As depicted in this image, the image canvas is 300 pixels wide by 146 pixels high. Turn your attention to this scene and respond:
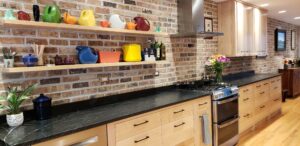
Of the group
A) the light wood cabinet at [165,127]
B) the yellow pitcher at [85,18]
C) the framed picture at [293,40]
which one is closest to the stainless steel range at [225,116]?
the light wood cabinet at [165,127]

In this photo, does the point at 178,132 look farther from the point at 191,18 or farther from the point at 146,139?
the point at 191,18

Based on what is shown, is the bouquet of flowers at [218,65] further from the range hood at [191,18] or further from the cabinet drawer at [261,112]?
the cabinet drawer at [261,112]

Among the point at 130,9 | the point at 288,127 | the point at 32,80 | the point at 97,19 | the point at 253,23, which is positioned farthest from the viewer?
the point at 253,23

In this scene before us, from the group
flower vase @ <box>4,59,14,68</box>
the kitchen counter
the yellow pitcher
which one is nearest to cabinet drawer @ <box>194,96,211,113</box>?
the kitchen counter

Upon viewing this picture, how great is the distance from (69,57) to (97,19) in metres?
0.54

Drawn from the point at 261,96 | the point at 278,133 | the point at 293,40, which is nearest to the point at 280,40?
the point at 293,40

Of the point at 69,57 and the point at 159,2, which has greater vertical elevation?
the point at 159,2

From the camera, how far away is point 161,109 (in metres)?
2.27

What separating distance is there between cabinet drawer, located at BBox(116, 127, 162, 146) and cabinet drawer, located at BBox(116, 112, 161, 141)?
1.4 inches

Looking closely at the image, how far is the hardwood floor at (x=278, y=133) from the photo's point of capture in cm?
343

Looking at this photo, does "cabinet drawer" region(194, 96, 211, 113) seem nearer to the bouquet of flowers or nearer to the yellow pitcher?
the bouquet of flowers

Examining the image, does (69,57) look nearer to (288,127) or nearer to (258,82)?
(258,82)

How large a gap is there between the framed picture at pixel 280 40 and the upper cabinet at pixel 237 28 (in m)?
2.31

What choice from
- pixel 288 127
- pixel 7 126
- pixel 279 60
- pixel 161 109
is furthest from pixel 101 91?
pixel 279 60
